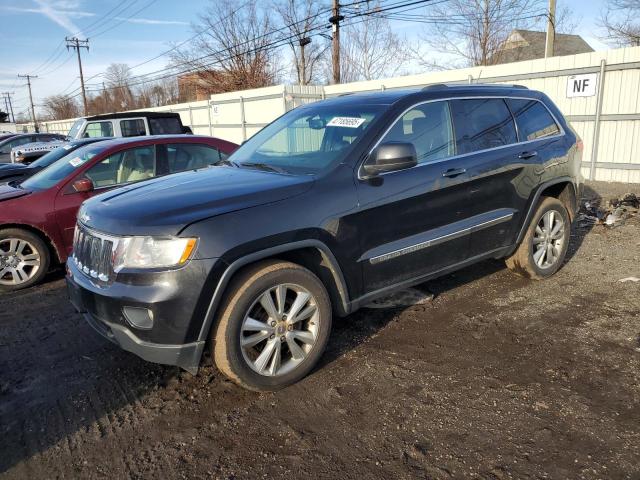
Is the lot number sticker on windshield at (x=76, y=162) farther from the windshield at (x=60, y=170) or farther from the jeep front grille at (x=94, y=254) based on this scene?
the jeep front grille at (x=94, y=254)

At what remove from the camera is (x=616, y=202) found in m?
8.27

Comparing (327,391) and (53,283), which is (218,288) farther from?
(53,283)

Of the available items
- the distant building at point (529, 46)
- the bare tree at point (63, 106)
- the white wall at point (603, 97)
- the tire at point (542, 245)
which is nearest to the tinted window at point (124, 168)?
the tire at point (542, 245)

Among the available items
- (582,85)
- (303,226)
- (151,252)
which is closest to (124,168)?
(151,252)

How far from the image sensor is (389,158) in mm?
3322

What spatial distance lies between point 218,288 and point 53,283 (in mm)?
3815

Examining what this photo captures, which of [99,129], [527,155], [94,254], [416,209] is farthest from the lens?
[99,129]

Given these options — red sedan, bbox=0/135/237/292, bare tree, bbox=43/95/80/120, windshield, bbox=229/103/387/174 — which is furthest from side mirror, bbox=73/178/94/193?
bare tree, bbox=43/95/80/120

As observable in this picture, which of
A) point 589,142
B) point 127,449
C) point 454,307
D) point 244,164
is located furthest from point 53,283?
point 589,142

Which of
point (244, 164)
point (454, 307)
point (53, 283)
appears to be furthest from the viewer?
point (53, 283)

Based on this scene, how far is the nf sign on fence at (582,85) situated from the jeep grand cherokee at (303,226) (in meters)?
7.22

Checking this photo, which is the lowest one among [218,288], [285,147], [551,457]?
[551,457]

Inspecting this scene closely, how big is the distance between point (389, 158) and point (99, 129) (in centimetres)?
1160

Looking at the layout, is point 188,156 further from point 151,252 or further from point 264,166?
point 151,252
